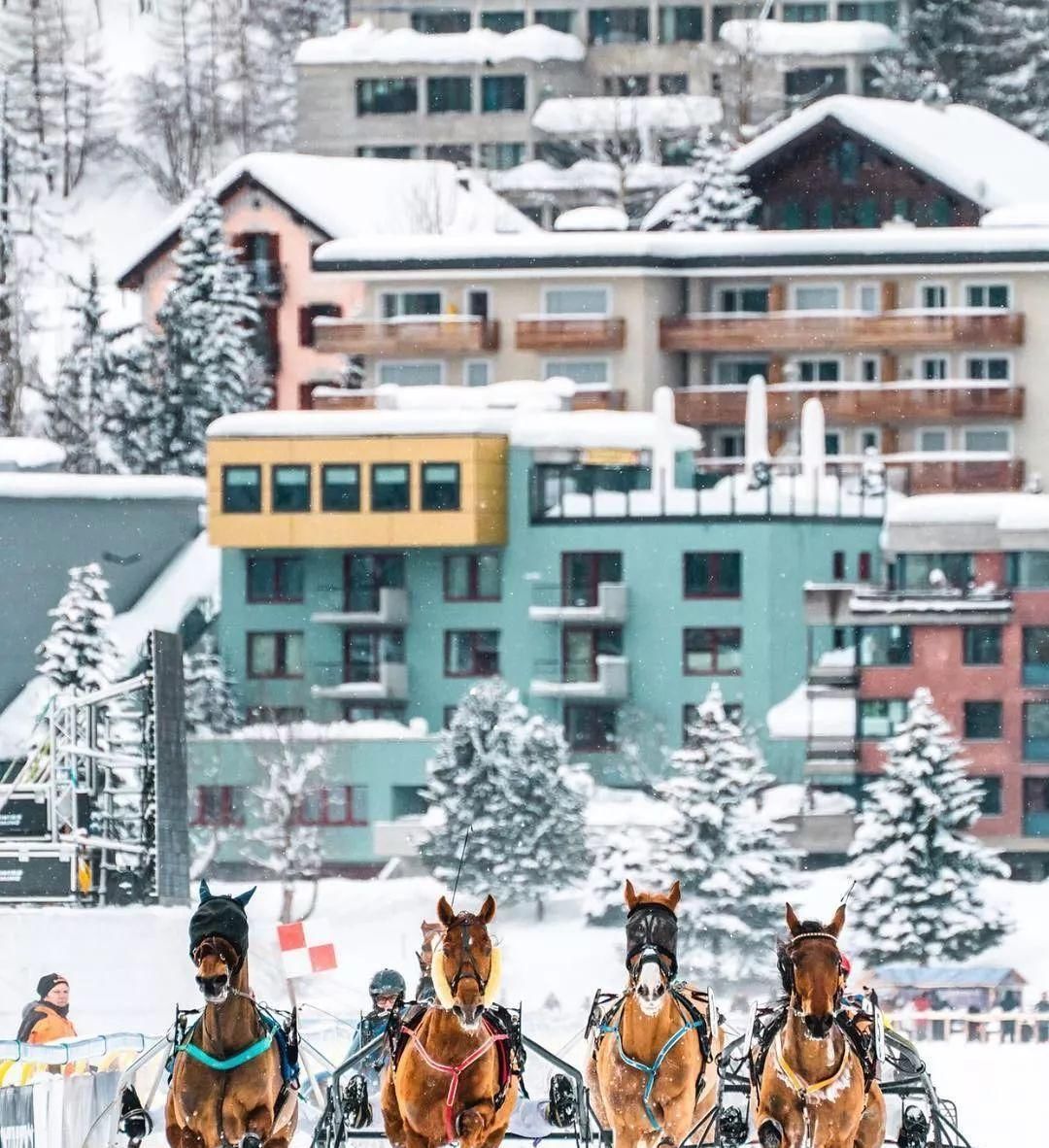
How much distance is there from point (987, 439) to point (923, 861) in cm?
1490

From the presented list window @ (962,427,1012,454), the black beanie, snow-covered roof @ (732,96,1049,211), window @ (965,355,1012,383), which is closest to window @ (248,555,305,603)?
window @ (962,427,1012,454)

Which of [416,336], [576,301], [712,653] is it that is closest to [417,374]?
[416,336]

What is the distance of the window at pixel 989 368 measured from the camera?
67125 mm

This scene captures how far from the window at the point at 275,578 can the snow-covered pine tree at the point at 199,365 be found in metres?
8.69

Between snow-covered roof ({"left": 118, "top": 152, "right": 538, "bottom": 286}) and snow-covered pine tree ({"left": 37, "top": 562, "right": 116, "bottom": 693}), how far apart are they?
48.2 ft

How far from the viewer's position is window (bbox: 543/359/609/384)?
6850 centimetres

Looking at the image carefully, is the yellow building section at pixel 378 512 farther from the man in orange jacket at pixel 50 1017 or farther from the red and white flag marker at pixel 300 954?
the man in orange jacket at pixel 50 1017

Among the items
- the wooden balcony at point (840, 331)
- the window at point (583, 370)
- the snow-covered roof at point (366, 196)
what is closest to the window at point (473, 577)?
the window at point (583, 370)

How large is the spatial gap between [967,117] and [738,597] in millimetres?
21630

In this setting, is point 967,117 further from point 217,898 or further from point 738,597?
point 217,898

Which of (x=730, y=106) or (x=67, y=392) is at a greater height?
(x=730, y=106)

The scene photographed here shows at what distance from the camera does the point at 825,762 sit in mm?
58906

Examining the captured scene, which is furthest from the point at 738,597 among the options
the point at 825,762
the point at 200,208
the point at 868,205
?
the point at 200,208

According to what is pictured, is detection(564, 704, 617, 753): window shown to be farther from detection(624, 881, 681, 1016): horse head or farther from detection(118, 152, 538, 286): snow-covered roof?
detection(624, 881, 681, 1016): horse head
